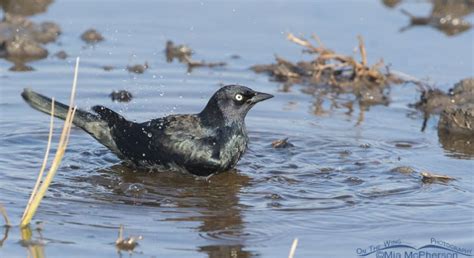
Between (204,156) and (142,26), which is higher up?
(142,26)

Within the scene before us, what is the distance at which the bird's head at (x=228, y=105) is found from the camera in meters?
8.66

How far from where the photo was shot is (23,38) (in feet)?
38.6

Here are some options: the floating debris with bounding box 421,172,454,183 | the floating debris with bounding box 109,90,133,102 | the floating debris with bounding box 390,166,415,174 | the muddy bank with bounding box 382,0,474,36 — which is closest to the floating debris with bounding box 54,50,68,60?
the floating debris with bounding box 109,90,133,102

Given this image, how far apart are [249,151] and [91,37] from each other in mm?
3397

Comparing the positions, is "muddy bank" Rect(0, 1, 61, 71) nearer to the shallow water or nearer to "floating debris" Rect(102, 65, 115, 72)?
the shallow water

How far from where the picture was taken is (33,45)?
1170 cm

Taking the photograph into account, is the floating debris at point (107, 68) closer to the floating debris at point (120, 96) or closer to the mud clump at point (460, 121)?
the floating debris at point (120, 96)

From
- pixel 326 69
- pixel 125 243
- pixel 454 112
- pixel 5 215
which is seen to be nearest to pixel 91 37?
pixel 326 69

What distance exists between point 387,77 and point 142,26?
3016mm

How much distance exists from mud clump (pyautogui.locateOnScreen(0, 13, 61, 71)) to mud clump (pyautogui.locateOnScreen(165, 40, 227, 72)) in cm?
127

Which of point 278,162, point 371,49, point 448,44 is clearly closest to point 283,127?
point 278,162

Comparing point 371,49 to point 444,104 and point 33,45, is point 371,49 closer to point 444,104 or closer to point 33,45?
point 444,104

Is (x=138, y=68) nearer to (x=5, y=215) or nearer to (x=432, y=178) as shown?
(x=432, y=178)

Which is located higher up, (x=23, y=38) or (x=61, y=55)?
(x=23, y=38)
